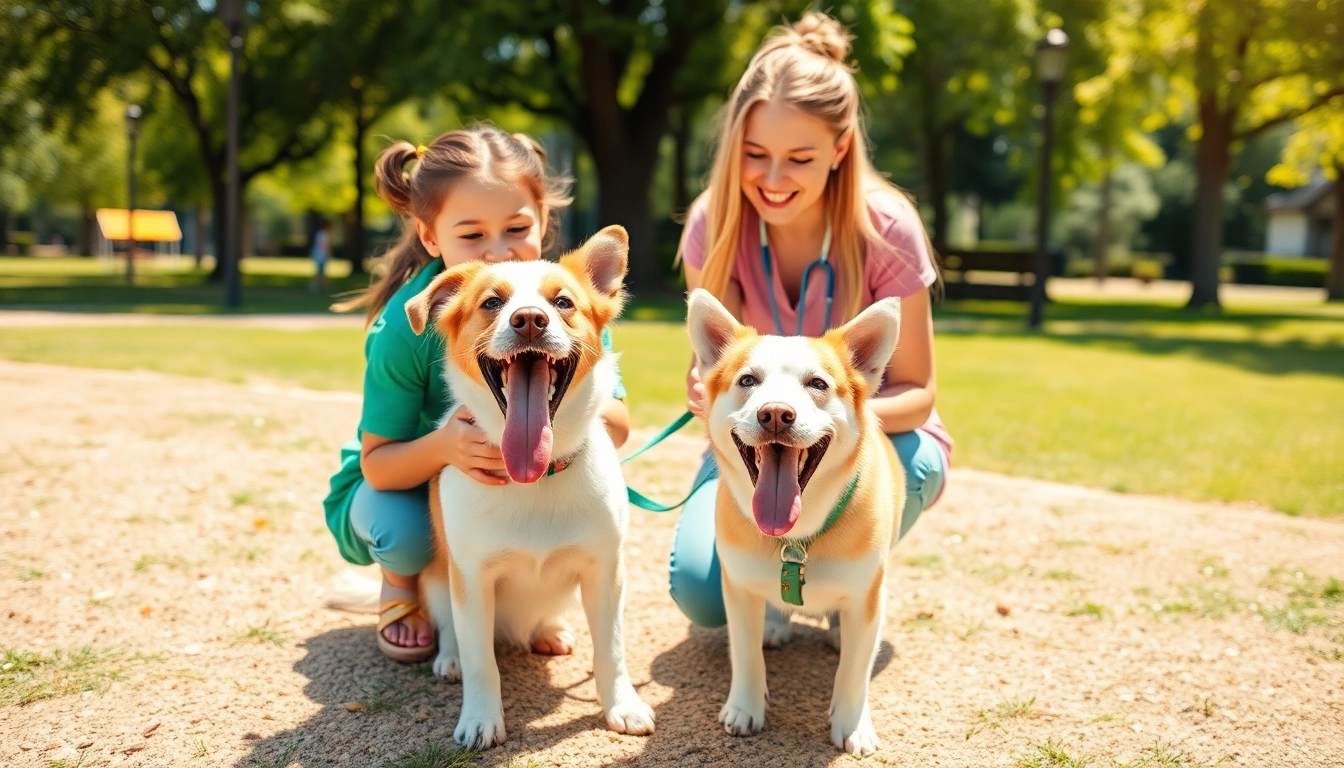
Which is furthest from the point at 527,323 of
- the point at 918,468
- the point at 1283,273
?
the point at 1283,273

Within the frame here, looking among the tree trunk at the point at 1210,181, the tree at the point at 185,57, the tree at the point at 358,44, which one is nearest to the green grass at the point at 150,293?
the tree at the point at 185,57

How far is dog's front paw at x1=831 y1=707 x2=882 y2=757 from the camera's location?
304 centimetres

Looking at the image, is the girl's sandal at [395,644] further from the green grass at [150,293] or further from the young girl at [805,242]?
the green grass at [150,293]

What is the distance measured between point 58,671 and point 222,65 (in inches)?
1398

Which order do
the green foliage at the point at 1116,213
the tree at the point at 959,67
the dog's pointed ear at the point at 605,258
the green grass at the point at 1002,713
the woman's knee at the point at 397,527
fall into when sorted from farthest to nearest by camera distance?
the green foliage at the point at 1116,213, the tree at the point at 959,67, the woman's knee at the point at 397,527, the green grass at the point at 1002,713, the dog's pointed ear at the point at 605,258

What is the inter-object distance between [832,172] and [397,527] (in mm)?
2215

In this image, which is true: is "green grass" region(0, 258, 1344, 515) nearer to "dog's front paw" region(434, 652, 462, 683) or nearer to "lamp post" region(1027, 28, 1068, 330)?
"lamp post" region(1027, 28, 1068, 330)

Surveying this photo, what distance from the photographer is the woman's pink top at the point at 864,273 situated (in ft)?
13.0

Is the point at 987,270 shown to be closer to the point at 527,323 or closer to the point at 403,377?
the point at 403,377

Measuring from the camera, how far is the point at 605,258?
312 cm

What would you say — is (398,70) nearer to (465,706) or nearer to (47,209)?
(465,706)

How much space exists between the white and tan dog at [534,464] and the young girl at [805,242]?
58 cm

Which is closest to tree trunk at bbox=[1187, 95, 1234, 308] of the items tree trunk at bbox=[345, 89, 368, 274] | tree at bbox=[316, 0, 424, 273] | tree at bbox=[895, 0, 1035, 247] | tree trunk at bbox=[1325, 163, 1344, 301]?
tree at bbox=[895, 0, 1035, 247]

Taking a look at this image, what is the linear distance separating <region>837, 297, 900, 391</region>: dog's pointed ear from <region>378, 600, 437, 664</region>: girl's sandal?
1.96 meters
